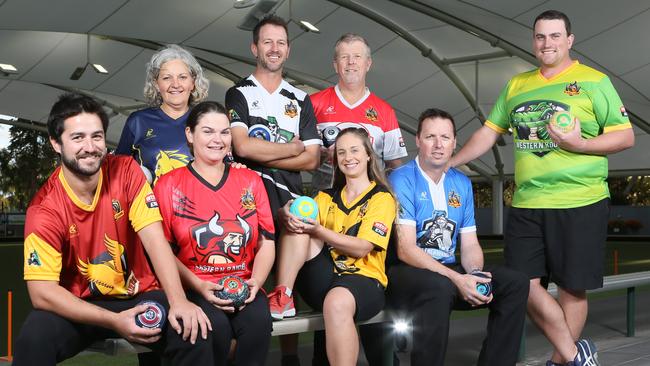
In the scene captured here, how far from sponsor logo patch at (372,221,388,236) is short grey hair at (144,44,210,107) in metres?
1.12

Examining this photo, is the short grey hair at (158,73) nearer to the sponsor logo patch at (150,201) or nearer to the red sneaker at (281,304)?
the sponsor logo patch at (150,201)

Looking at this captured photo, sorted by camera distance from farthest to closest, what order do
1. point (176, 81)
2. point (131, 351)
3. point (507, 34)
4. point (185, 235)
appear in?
point (507, 34), point (176, 81), point (185, 235), point (131, 351)

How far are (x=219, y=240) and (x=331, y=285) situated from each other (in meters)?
0.68

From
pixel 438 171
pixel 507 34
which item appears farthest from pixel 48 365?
pixel 507 34

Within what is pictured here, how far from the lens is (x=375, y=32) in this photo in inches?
862

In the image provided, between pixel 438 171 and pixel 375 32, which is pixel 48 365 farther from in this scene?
pixel 375 32

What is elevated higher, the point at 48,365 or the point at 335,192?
the point at 335,192

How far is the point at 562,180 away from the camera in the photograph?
14.1 ft

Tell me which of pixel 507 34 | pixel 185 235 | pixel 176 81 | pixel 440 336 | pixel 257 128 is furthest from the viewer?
pixel 507 34

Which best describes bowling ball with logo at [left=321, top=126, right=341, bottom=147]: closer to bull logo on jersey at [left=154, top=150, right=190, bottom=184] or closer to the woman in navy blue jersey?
the woman in navy blue jersey

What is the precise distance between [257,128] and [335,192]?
Answer: 0.55 meters

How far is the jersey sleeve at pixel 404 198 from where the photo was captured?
4156 millimetres

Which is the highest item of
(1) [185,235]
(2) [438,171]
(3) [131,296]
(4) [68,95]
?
(4) [68,95]

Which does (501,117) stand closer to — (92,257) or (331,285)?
(331,285)
